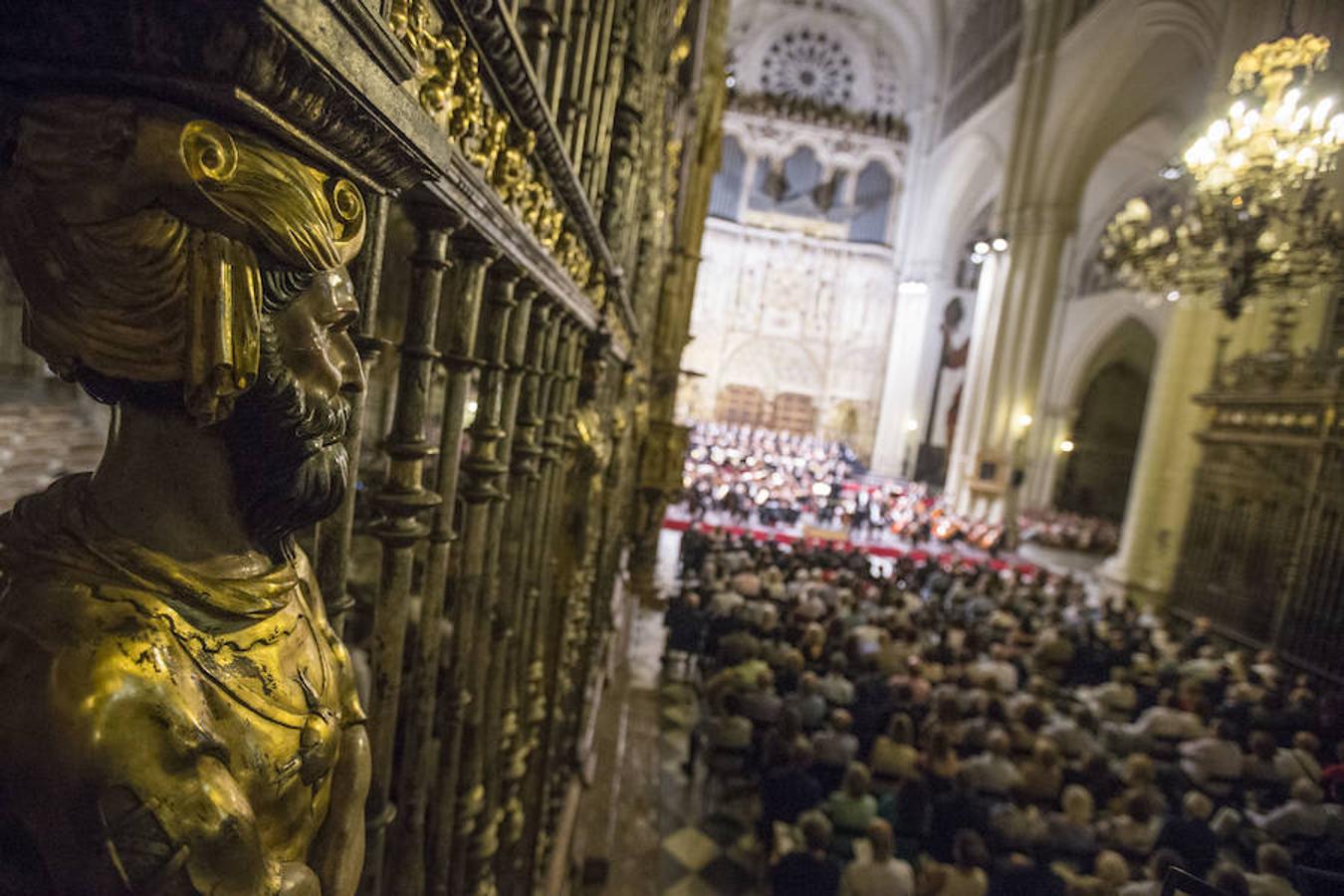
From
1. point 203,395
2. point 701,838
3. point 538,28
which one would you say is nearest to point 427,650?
point 203,395

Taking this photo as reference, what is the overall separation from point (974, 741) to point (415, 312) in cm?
547

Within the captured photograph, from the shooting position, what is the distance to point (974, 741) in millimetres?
5164

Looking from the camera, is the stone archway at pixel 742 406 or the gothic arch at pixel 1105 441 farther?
the stone archway at pixel 742 406

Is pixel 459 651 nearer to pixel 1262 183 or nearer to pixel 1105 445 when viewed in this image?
pixel 1262 183

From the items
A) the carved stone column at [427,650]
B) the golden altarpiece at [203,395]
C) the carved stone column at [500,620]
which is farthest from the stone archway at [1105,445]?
the golden altarpiece at [203,395]

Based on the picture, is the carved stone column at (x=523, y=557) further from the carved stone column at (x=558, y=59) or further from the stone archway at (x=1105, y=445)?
the stone archway at (x=1105, y=445)

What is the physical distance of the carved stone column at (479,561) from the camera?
160 cm

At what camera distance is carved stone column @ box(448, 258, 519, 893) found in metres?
1.60

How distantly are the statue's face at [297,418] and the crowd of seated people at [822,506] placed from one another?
14308mm

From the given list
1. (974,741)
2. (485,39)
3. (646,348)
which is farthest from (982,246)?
(485,39)

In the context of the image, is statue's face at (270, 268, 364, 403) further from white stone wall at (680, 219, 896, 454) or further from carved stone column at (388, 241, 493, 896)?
white stone wall at (680, 219, 896, 454)

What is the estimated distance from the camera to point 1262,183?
303 inches

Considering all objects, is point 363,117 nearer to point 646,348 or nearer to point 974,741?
point 974,741

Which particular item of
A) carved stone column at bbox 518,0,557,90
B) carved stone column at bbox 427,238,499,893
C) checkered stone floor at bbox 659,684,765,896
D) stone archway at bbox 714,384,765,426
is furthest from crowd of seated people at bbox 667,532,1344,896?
stone archway at bbox 714,384,765,426
